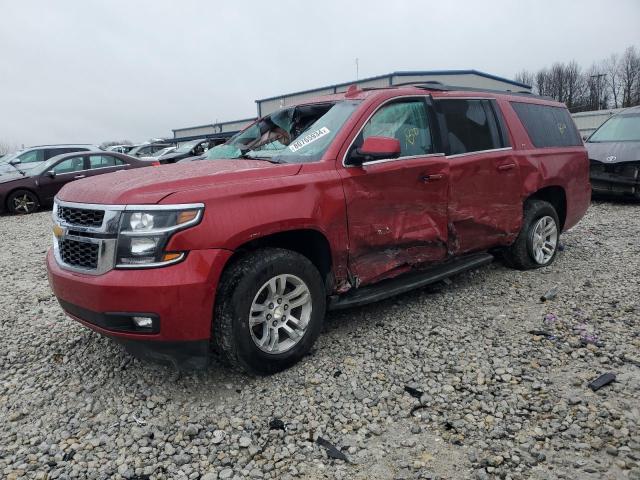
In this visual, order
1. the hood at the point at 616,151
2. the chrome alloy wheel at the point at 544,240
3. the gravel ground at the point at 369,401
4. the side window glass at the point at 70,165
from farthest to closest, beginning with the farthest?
the side window glass at the point at 70,165, the hood at the point at 616,151, the chrome alloy wheel at the point at 544,240, the gravel ground at the point at 369,401

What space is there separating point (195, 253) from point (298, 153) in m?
1.18

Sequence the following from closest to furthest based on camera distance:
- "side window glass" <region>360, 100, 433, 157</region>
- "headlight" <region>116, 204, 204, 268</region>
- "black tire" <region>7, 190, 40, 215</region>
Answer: "headlight" <region>116, 204, 204, 268</region> → "side window glass" <region>360, 100, 433, 157</region> → "black tire" <region>7, 190, 40, 215</region>

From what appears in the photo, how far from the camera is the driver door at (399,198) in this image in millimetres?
3580

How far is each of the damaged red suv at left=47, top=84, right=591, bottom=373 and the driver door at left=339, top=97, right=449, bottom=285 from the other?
1 centimetres

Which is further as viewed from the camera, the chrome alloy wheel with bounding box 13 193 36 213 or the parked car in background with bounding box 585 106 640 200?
the chrome alloy wheel with bounding box 13 193 36 213

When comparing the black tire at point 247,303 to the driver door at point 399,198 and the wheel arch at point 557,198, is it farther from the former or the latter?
the wheel arch at point 557,198

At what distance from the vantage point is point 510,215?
194 inches

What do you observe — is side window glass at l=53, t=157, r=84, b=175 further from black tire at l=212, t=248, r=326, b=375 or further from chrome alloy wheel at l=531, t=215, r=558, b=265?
chrome alloy wheel at l=531, t=215, r=558, b=265

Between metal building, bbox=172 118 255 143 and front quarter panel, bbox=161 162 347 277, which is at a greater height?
A: metal building, bbox=172 118 255 143

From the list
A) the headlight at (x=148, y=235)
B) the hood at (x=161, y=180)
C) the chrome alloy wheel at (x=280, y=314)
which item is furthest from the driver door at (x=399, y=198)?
the headlight at (x=148, y=235)

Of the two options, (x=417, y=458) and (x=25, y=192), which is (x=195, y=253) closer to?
(x=417, y=458)

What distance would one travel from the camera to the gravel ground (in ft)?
8.20

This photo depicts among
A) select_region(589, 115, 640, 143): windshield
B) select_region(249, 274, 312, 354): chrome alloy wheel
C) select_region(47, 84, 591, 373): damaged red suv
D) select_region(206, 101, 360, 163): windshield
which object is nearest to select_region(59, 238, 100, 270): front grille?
select_region(47, 84, 591, 373): damaged red suv

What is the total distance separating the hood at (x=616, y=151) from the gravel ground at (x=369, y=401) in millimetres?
5750
